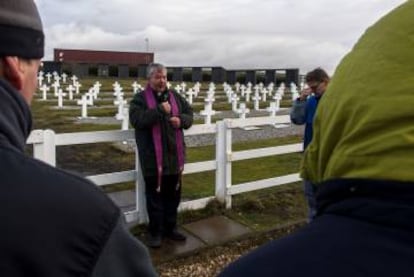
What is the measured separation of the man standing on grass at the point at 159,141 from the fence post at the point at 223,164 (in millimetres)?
1361

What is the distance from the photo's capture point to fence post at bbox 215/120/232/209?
7363 mm

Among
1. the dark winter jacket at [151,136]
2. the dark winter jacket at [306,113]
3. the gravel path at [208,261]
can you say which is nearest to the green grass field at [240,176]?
the gravel path at [208,261]

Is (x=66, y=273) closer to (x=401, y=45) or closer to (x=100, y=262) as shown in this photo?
(x=100, y=262)

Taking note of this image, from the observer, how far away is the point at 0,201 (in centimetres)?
112

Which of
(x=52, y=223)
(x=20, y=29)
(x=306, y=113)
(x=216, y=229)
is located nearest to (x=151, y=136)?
(x=216, y=229)

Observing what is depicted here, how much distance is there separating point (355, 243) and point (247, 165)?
9683mm

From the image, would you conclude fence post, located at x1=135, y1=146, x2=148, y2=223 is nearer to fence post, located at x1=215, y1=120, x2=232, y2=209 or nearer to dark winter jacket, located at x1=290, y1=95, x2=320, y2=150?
fence post, located at x1=215, y1=120, x2=232, y2=209

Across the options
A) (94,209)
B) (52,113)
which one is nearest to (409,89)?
(94,209)

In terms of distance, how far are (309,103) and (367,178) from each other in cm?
518

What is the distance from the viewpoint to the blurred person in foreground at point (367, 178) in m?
1.02

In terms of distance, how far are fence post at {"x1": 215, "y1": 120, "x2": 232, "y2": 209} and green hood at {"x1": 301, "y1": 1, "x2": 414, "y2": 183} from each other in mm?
6120

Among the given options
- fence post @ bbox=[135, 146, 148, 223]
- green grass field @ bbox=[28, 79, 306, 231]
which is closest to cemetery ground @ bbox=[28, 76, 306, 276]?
green grass field @ bbox=[28, 79, 306, 231]

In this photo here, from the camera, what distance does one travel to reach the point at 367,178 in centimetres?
108

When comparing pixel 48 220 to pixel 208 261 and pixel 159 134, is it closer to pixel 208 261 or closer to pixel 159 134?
pixel 159 134
